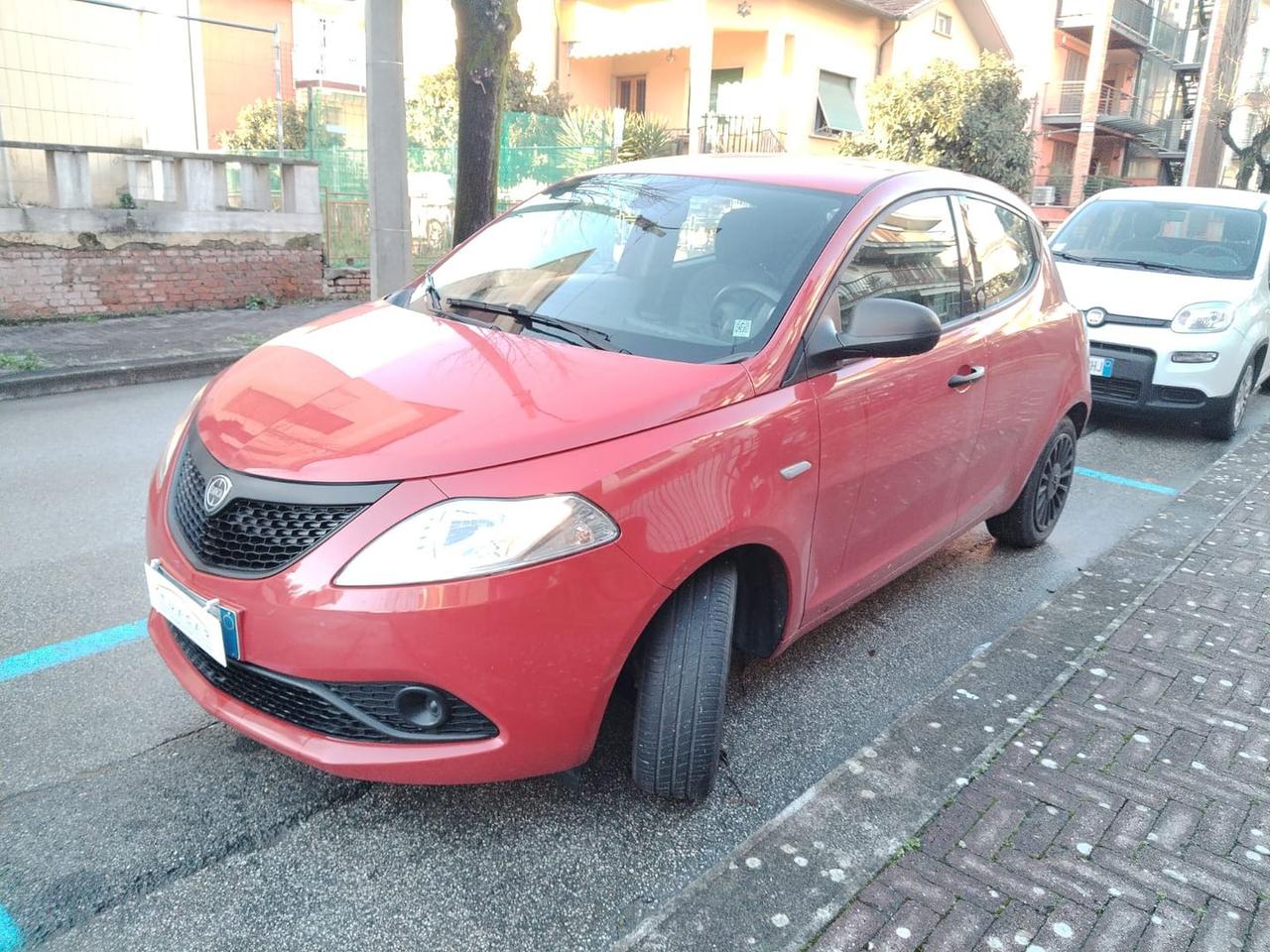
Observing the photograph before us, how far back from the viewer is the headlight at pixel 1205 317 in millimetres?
6953

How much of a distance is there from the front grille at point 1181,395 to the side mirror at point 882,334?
16.0 ft

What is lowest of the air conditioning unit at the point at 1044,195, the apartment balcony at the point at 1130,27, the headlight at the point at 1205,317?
the headlight at the point at 1205,317

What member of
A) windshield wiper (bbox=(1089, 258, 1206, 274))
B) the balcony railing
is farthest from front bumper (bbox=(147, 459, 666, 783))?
the balcony railing

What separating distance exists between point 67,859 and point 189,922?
1.41 feet

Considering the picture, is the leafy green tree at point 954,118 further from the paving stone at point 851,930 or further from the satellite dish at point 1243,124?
the paving stone at point 851,930

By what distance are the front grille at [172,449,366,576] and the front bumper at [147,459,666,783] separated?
0.03 meters

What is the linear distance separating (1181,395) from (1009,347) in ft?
12.5

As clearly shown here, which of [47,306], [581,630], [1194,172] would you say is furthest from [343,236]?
[1194,172]

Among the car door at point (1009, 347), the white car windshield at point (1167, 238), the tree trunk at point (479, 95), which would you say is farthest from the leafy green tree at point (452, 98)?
the car door at point (1009, 347)

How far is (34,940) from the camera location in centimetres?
225

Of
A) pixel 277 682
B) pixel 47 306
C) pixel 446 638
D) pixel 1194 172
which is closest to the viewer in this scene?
pixel 446 638

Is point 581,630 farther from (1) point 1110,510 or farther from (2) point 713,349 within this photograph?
(1) point 1110,510

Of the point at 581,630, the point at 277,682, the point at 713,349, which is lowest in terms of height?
the point at 277,682

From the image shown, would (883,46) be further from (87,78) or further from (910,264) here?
(910,264)
